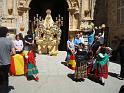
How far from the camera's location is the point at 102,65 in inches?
411

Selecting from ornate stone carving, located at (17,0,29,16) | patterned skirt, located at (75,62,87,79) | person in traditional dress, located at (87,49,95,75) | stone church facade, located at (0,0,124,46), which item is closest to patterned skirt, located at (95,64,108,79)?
patterned skirt, located at (75,62,87,79)

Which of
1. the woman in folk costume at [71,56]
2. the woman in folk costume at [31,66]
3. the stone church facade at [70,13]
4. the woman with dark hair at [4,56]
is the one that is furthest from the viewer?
the stone church facade at [70,13]

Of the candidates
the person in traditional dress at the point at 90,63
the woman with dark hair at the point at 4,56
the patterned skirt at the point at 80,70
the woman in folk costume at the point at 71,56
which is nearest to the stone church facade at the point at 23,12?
the woman in folk costume at the point at 71,56

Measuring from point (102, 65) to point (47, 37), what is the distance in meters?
7.79

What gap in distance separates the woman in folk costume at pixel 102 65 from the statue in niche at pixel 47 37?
7.17 m

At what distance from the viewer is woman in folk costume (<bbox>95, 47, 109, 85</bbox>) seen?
10.4 m

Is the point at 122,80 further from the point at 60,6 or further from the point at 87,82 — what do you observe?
the point at 60,6

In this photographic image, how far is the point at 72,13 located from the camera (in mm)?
20188

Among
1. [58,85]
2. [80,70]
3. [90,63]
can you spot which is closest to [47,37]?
[90,63]

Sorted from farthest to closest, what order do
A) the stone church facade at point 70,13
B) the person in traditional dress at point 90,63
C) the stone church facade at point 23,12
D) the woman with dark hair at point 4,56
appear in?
the stone church facade at point 23,12
the stone church facade at point 70,13
the person in traditional dress at point 90,63
the woman with dark hair at point 4,56

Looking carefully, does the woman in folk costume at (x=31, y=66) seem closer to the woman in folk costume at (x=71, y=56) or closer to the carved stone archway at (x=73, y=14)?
the woman in folk costume at (x=71, y=56)

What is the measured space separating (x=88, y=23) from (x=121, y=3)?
118 inches

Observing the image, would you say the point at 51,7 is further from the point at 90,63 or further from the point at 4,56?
the point at 4,56

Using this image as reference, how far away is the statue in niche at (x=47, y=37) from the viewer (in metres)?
17.8
